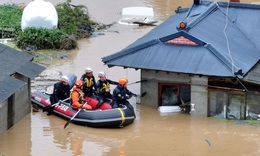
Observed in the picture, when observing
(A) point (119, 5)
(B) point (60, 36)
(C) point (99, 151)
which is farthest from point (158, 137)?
(A) point (119, 5)

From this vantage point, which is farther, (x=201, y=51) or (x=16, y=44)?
(x=16, y=44)

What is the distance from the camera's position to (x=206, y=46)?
77.2ft

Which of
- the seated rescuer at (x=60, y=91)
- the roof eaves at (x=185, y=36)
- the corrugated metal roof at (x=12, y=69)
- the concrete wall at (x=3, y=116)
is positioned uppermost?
the roof eaves at (x=185, y=36)

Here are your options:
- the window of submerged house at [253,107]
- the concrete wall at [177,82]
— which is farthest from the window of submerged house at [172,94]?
the window of submerged house at [253,107]

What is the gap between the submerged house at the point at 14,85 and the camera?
838 inches

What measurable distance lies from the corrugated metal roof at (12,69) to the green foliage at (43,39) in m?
8.04

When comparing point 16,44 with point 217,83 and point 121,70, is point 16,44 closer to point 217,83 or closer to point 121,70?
point 121,70

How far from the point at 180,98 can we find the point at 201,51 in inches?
73.1

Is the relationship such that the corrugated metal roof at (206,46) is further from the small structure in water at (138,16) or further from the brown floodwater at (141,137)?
the small structure in water at (138,16)

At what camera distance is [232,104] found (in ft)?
75.8

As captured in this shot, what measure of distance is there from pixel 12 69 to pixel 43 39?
9734 mm

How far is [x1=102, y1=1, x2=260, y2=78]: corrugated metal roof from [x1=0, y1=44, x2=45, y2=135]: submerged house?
287 cm

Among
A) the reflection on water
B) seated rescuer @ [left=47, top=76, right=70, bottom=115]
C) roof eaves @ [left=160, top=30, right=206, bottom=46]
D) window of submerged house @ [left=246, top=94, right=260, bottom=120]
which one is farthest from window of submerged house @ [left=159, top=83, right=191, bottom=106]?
seated rescuer @ [left=47, top=76, right=70, bottom=115]

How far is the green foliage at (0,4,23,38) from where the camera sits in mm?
33969
